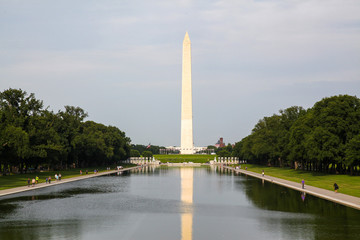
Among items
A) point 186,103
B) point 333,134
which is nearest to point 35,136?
point 333,134

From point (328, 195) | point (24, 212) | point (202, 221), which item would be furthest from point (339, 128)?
point (24, 212)

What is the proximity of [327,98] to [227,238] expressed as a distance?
48397 mm

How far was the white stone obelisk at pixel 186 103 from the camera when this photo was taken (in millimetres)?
132250

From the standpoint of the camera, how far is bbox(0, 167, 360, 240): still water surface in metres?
19.4

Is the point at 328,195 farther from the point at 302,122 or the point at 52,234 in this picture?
the point at 302,122

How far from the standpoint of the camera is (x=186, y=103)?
138 metres

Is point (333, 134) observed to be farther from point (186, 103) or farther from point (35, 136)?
point (186, 103)

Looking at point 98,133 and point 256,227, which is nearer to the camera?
point 256,227

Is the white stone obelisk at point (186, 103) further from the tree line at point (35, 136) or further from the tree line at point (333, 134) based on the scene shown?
the tree line at point (333, 134)

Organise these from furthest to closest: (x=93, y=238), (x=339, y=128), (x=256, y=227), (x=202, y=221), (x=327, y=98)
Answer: (x=327, y=98), (x=339, y=128), (x=202, y=221), (x=256, y=227), (x=93, y=238)

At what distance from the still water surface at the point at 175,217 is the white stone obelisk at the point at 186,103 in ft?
326

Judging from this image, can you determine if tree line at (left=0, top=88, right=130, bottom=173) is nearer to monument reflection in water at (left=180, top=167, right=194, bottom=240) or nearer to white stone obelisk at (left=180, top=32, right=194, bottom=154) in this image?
monument reflection in water at (left=180, top=167, right=194, bottom=240)

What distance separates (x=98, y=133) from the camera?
9644cm

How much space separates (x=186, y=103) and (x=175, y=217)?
114191 millimetres
